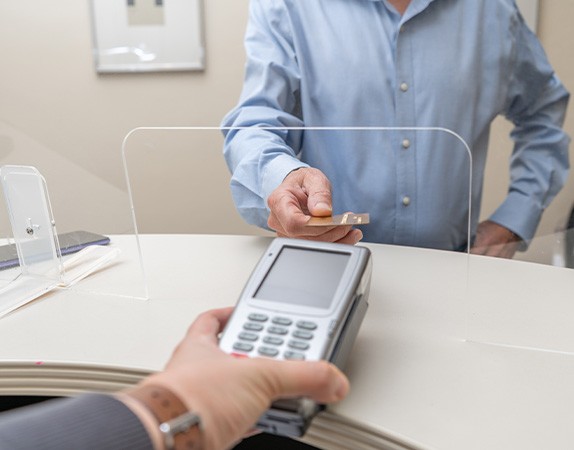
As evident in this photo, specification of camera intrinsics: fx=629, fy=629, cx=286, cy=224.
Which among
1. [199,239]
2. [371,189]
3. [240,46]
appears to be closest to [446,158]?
[371,189]

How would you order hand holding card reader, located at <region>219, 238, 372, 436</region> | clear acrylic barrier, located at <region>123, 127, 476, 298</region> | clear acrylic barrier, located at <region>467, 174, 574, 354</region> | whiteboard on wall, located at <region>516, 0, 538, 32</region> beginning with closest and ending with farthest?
hand holding card reader, located at <region>219, 238, 372, 436</region> < clear acrylic barrier, located at <region>467, 174, 574, 354</region> < clear acrylic barrier, located at <region>123, 127, 476, 298</region> < whiteboard on wall, located at <region>516, 0, 538, 32</region>

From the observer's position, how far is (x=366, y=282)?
1.88 feet

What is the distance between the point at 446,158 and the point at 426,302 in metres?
0.19

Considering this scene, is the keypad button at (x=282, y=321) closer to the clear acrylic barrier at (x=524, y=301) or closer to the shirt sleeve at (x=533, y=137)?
the clear acrylic barrier at (x=524, y=301)

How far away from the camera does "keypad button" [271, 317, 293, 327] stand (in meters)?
0.51

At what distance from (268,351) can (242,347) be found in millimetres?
21

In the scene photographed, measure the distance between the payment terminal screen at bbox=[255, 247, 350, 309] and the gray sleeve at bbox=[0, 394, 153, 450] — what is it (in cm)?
20

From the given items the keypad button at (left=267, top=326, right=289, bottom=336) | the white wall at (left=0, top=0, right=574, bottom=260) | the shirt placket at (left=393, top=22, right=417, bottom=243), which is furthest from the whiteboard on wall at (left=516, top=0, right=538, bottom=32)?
the white wall at (left=0, top=0, right=574, bottom=260)

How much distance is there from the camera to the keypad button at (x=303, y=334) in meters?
0.50

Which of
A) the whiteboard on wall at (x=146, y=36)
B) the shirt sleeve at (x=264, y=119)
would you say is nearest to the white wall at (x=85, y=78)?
the whiteboard on wall at (x=146, y=36)

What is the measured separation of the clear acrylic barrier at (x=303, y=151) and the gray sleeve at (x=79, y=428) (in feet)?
1.28

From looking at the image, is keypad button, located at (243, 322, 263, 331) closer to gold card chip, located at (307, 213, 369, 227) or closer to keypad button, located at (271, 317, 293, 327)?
keypad button, located at (271, 317, 293, 327)

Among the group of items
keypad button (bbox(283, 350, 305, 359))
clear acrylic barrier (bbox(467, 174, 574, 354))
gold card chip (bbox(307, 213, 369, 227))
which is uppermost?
gold card chip (bbox(307, 213, 369, 227))

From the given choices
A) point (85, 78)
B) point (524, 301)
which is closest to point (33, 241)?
point (524, 301)
